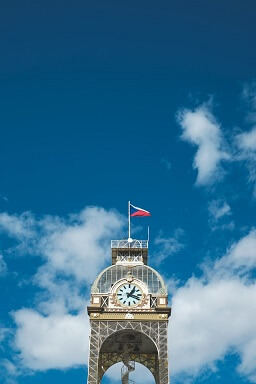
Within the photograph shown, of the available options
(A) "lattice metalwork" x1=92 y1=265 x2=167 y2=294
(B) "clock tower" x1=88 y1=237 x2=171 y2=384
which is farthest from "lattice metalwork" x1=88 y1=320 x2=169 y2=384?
(A) "lattice metalwork" x1=92 y1=265 x2=167 y2=294

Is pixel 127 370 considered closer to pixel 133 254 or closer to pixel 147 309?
pixel 147 309

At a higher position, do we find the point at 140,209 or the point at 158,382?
the point at 140,209

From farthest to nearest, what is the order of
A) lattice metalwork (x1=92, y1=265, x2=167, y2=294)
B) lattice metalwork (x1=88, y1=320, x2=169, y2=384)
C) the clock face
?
lattice metalwork (x1=92, y1=265, x2=167, y2=294) < the clock face < lattice metalwork (x1=88, y1=320, x2=169, y2=384)

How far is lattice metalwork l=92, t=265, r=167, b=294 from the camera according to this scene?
88312 mm

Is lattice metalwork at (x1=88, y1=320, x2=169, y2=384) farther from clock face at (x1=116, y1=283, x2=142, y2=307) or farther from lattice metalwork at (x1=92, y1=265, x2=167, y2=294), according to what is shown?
lattice metalwork at (x1=92, y1=265, x2=167, y2=294)

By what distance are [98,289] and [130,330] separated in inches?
297

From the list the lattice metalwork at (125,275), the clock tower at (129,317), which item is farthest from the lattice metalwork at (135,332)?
the lattice metalwork at (125,275)

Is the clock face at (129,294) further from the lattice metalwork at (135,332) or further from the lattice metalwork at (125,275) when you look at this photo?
the lattice metalwork at (135,332)

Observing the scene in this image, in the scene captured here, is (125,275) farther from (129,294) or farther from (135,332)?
(135,332)

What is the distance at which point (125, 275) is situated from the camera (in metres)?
89.5

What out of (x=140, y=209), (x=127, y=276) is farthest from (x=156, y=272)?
(x=140, y=209)

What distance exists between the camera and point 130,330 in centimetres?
8469

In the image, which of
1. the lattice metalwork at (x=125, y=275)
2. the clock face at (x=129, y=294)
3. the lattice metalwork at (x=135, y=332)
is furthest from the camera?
the lattice metalwork at (x=125, y=275)

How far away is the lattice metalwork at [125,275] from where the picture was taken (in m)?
88.3
